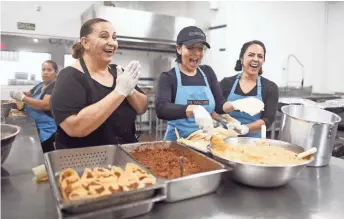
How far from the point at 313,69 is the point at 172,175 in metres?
6.09

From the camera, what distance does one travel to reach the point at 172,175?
40.1 inches

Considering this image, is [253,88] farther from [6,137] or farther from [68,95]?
[6,137]

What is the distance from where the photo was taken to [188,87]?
1973 mm

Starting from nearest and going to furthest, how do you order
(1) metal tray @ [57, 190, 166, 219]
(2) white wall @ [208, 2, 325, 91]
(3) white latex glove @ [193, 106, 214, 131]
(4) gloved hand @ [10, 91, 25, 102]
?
1. (1) metal tray @ [57, 190, 166, 219]
2. (3) white latex glove @ [193, 106, 214, 131]
3. (4) gloved hand @ [10, 91, 25, 102]
4. (2) white wall @ [208, 2, 325, 91]

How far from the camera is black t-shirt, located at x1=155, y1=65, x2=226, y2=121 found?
68.8 inches

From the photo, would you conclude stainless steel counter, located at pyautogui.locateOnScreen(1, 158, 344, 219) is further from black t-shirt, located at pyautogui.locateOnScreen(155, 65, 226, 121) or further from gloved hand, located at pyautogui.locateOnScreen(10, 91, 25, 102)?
gloved hand, located at pyautogui.locateOnScreen(10, 91, 25, 102)

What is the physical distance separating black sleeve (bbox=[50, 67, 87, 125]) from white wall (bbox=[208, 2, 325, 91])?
12.9ft

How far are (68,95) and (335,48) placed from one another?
21.1 feet

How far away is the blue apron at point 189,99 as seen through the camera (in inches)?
77.4

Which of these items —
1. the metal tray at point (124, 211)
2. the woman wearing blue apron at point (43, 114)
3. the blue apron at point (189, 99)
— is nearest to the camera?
the metal tray at point (124, 211)

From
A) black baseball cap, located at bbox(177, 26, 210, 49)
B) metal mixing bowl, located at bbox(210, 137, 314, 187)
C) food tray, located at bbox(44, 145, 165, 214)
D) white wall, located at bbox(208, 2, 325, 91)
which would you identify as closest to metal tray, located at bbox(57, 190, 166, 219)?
food tray, located at bbox(44, 145, 165, 214)

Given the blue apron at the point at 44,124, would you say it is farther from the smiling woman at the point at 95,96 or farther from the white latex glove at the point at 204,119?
the white latex glove at the point at 204,119

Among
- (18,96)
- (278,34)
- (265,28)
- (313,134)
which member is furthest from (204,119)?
(278,34)

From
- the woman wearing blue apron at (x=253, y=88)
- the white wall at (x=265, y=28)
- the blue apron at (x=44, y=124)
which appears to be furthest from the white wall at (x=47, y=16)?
the woman wearing blue apron at (x=253, y=88)
